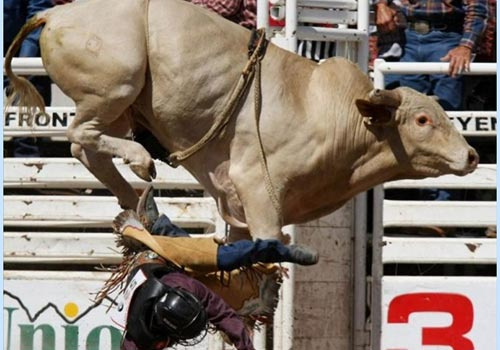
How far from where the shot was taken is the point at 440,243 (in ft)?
31.7

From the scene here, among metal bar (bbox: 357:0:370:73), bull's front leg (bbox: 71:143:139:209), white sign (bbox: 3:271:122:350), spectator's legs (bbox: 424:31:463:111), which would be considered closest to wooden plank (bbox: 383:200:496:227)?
spectator's legs (bbox: 424:31:463:111)

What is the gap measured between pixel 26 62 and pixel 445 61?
254 cm

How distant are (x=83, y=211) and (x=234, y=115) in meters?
1.62

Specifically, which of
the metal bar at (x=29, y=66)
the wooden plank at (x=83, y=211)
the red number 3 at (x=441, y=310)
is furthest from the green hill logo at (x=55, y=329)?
the red number 3 at (x=441, y=310)

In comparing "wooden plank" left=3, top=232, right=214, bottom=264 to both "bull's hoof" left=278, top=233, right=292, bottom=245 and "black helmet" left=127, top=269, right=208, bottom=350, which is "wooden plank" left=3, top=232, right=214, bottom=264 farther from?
"black helmet" left=127, top=269, right=208, bottom=350

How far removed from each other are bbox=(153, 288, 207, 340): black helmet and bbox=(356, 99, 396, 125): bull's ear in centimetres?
145

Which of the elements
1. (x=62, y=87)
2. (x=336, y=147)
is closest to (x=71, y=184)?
(x=62, y=87)

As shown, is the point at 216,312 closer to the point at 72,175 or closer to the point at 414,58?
the point at 72,175

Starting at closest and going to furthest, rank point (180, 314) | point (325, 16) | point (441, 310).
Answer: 1. point (180, 314)
2. point (325, 16)
3. point (441, 310)

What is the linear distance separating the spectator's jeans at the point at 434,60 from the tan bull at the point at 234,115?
119 cm

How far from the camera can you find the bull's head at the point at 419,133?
8.65m

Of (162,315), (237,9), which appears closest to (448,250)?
(237,9)

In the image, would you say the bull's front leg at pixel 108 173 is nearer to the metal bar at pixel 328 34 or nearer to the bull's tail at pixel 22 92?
the bull's tail at pixel 22 92

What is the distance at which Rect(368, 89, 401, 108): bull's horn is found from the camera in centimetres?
853
